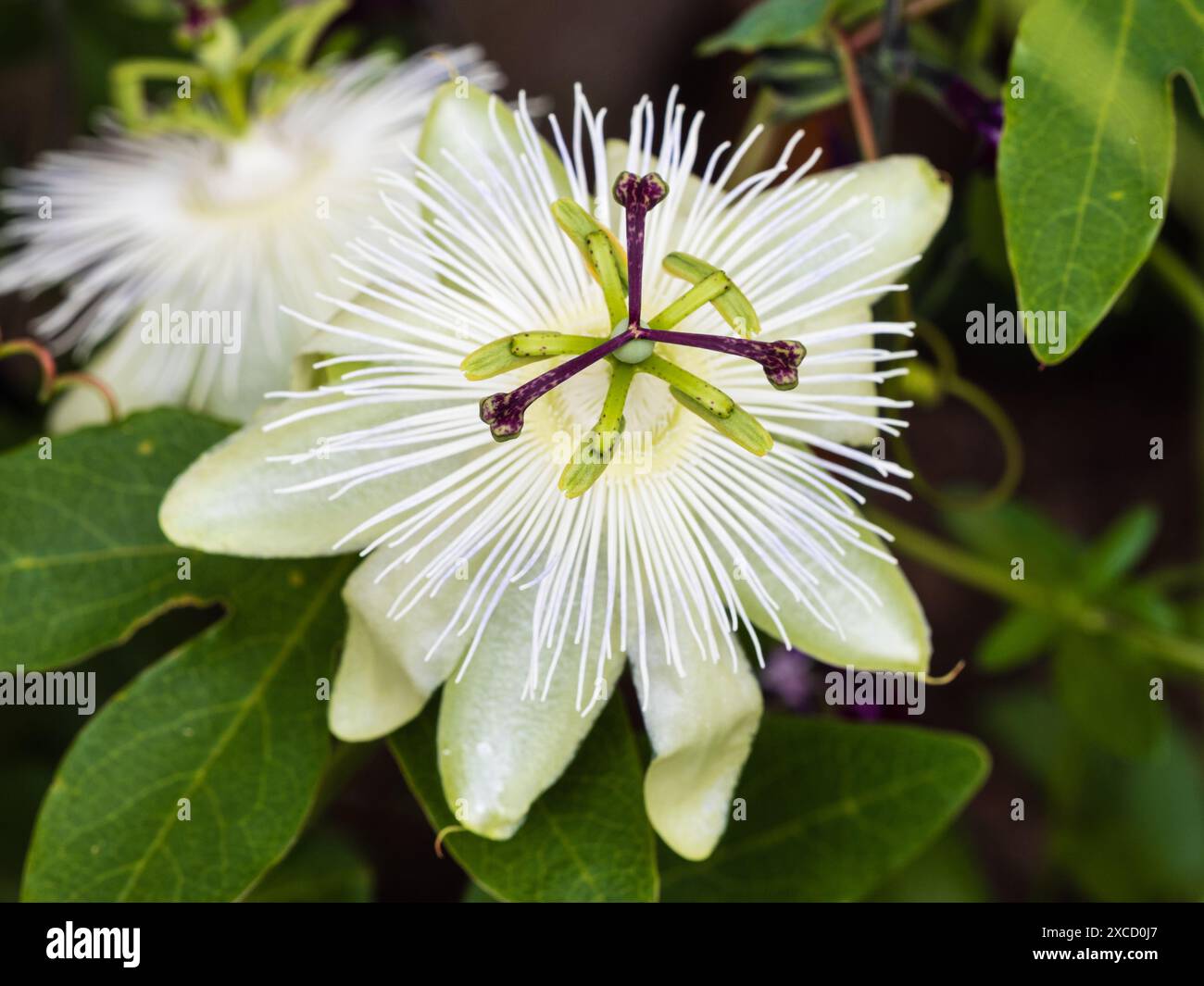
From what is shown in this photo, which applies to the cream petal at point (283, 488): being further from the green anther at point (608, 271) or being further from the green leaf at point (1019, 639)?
the green leaf at point (1019, 639)

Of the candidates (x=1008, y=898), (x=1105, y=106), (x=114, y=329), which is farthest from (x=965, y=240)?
(x=1008, y=898)

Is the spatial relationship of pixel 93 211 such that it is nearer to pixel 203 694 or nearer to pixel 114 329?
pixel 114 329

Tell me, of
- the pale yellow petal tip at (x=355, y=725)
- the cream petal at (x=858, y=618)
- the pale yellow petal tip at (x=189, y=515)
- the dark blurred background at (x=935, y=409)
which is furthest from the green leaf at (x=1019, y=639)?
the pale yellow petal tip at (x=189, y=515)

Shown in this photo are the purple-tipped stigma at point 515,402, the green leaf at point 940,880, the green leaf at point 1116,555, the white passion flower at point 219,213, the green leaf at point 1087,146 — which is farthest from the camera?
the green leaf at point 940,880

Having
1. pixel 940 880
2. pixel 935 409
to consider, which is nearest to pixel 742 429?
pixel 940 880

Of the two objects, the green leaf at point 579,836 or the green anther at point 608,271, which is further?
the green leaf at point 579,836

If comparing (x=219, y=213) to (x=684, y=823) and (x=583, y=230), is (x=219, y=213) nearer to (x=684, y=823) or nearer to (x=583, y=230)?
(x=583, y=230)

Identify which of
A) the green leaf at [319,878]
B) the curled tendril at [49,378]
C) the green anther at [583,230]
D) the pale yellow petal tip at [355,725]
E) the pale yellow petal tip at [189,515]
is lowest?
the green leaf at [319,878]
